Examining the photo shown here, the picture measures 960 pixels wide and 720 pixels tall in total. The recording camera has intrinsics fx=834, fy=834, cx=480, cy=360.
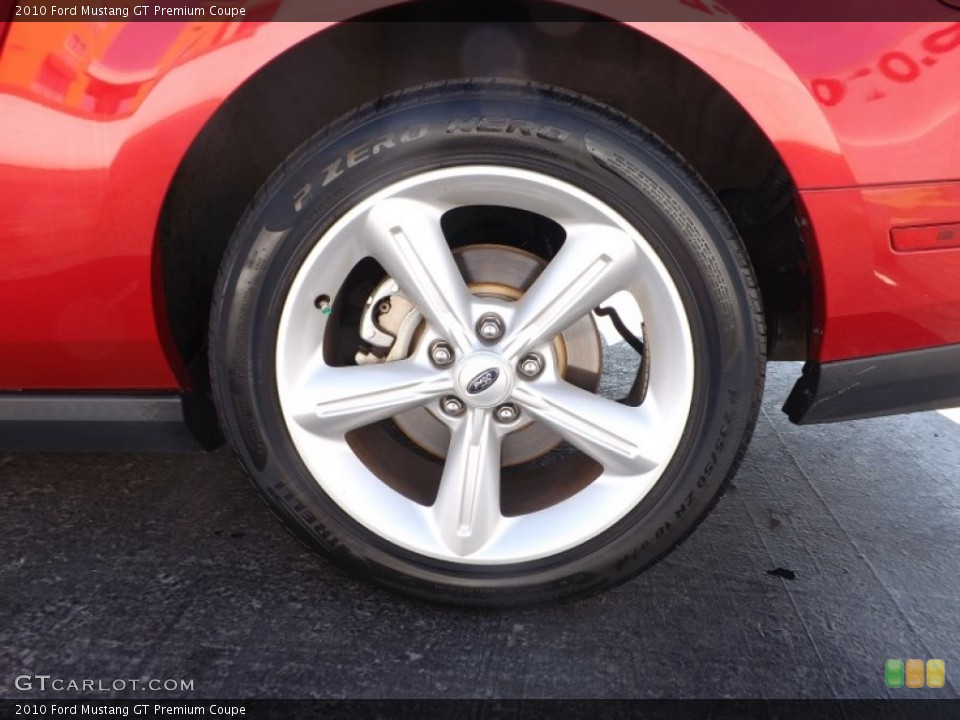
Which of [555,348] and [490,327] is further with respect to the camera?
[555,348]

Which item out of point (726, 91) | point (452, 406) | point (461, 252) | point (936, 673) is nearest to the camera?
point (726, 91)

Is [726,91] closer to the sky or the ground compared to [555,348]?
closer to the sky

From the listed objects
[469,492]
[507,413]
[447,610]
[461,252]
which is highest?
[461,252]

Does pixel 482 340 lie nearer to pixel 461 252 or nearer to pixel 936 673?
pixel 461 252

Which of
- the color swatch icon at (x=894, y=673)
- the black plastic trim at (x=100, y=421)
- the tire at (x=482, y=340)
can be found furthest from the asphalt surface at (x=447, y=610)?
the black plastic trim at (x=100, y=421)

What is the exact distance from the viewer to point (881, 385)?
1447mm

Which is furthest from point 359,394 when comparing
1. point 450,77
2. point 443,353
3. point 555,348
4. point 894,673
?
point 894,673

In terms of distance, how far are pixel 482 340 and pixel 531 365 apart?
10 centimetres

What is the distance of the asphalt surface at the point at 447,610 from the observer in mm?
1385

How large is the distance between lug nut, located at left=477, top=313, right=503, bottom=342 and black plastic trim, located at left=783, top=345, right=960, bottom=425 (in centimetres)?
55

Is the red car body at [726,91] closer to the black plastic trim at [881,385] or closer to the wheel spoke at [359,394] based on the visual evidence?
the black plastic trim at [881,385]

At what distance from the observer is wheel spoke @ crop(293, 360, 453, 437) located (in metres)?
1.47

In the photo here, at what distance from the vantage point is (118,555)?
1727mm
